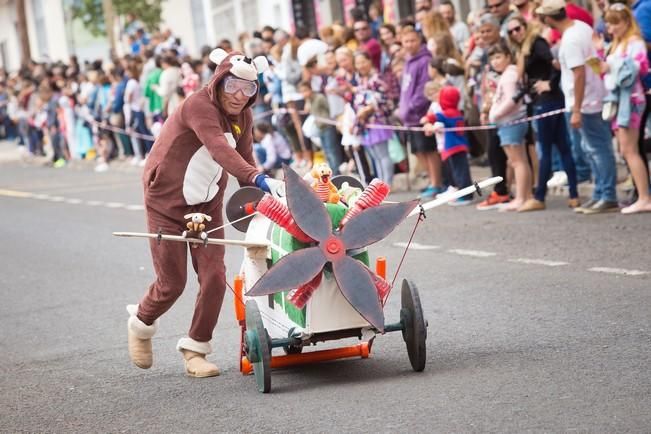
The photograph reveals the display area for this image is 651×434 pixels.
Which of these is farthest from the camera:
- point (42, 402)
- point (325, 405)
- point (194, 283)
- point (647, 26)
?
point (647, 26)

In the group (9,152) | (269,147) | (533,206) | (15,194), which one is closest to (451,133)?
(533,206)

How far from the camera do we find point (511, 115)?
45.8 feet

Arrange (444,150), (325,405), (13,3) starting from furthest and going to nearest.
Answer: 1. (13,3)
2. (444,150)
3. (325,405)

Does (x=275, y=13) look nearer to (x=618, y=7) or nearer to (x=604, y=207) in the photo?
(x=604, y=207)

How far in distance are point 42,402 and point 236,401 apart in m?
1.19

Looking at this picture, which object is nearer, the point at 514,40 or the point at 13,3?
the point at 514,40

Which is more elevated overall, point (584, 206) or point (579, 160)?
point (579, 160)

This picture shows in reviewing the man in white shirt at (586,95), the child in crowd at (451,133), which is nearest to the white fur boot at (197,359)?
the man in white shirt at (586,95)

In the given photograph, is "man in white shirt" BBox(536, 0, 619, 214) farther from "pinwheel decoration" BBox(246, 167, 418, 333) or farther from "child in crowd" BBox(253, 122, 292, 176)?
"child in crowd" BBox(253, 122, 292, 176)

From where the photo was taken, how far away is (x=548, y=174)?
A: 13609mm

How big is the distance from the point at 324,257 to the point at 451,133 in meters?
8.48

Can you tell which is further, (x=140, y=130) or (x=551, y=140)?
(x=140, y=130)

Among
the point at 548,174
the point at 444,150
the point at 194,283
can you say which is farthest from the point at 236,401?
the point at 444,150

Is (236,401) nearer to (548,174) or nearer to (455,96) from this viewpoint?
(548,174)
